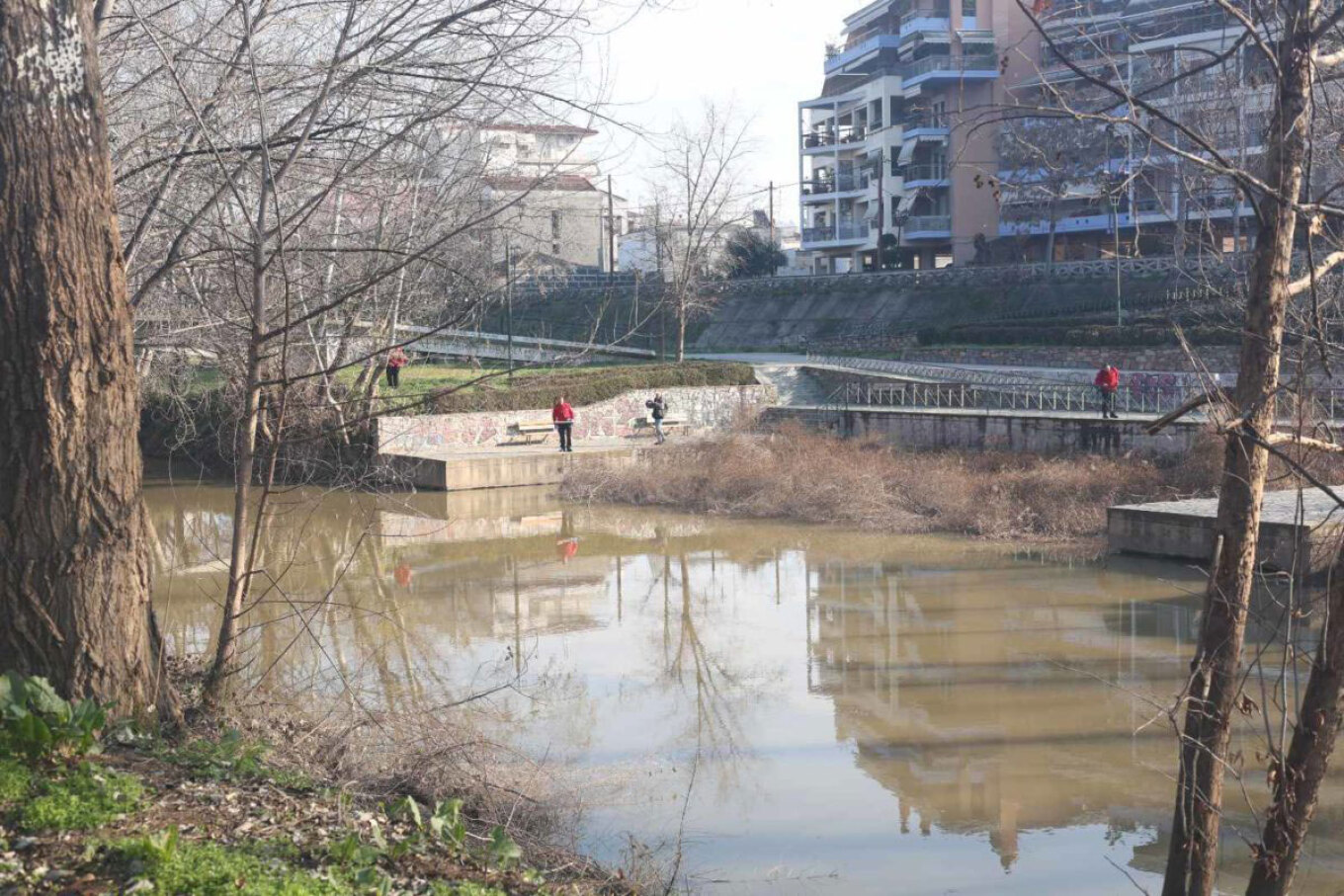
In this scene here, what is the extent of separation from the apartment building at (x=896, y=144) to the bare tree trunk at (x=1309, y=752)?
48.1 m

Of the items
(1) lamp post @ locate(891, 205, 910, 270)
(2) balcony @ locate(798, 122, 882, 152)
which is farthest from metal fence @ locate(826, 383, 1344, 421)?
(2) balcony @ locate(798, 122, 882, 152)

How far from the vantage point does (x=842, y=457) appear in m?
27.1

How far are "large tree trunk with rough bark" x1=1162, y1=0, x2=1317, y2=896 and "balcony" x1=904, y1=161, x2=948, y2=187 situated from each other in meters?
52.6

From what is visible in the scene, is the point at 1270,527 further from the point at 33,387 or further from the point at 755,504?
the point at 33,387

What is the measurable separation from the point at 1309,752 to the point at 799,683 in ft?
25.6

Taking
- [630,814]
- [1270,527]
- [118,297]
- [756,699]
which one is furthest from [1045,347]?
[118,297]

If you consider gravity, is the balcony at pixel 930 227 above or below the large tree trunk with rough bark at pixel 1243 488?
above

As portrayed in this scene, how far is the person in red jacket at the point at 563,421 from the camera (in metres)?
29.8

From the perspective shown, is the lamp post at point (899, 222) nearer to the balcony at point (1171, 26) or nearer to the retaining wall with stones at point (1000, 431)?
the balcony at point (1171, 26)

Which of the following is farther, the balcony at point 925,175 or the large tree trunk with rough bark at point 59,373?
the balcony at point 925,175

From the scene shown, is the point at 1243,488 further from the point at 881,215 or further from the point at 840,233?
the point at 840,233

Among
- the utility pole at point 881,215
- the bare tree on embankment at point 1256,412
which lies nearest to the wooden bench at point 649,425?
the utility pole at point 881,215

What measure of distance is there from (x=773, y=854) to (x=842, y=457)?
19133mm

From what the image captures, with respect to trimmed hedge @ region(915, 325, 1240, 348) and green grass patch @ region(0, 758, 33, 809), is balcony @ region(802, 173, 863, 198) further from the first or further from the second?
green grass patch @ region(0, 758, 33, 809)
